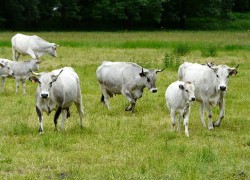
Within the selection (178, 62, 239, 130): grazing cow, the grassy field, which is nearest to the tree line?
the grassy field

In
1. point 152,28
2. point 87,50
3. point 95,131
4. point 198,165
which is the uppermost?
point 198,165

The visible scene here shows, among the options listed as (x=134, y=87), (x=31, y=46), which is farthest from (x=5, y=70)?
(x=31, y=46)

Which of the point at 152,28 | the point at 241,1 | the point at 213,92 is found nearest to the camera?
the point at 213,92

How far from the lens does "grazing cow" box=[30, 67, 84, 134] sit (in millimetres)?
11453

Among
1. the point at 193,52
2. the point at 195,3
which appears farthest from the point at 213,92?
the point at 195,3

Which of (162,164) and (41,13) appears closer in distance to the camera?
(162,164)

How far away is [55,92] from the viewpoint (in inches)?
464

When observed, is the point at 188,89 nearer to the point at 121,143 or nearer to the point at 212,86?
the point at 212,86

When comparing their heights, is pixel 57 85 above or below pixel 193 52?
above

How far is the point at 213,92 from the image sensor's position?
1293 cm

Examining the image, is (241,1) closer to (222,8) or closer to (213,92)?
(222,8)

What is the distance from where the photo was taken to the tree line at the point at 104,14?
55.8 metres

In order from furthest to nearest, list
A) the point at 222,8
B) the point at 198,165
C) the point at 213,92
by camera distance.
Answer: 1. the point at 222,8
2. the point at 213,92
3. the point at 198,165

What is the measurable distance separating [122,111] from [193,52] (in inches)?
580
